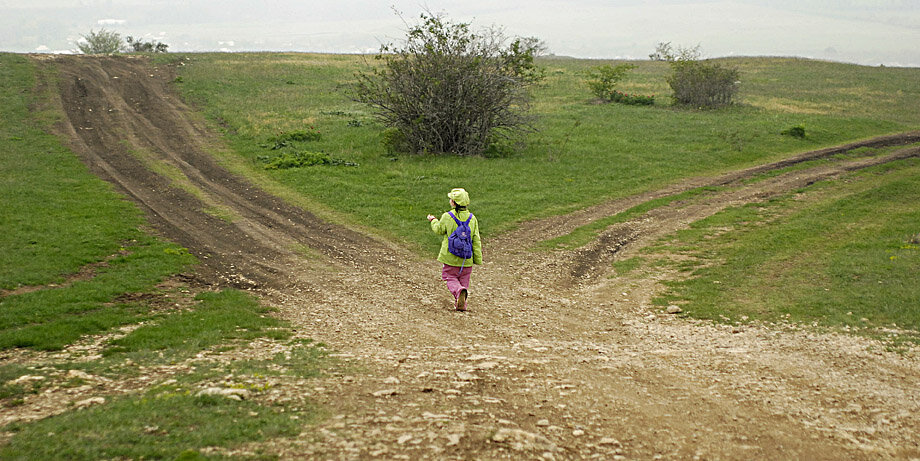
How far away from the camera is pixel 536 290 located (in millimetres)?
12102

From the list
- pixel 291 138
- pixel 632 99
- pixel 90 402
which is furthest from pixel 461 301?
pixel 632 99

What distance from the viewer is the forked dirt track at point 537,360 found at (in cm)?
559

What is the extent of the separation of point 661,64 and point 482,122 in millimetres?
55929

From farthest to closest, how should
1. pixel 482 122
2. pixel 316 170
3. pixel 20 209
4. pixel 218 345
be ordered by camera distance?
pixel 482 122
pixel 316 170
pixel 20 209
pixel 218 345

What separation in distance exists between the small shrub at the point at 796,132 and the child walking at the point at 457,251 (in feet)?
85.0

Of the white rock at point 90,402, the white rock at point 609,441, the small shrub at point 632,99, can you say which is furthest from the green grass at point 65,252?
the small shrub at point 632,99

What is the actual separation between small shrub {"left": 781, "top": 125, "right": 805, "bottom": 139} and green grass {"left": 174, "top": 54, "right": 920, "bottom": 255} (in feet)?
1.33

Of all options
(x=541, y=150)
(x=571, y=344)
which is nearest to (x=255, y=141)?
(x=541, y=150)

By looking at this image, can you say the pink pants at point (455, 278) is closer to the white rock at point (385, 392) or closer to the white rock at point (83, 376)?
the white rock at point (385, 392)

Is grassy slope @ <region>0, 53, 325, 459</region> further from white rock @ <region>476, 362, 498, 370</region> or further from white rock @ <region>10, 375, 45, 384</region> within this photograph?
white rock @ <region>476, 362, 498, 370</region>

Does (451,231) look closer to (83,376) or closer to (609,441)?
(609,441)

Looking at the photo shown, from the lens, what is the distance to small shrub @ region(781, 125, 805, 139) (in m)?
29.8

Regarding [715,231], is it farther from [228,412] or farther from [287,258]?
[228,412]

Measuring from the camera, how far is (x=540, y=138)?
28.3 metres
